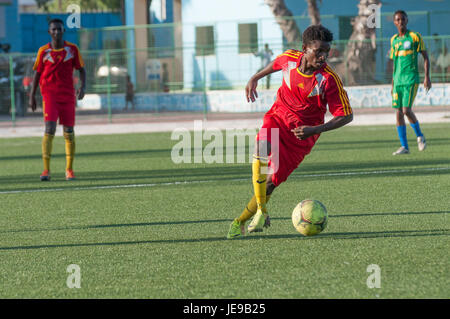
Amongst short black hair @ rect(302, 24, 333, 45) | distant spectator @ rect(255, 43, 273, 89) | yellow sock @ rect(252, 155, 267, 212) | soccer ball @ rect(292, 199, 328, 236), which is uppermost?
distant spectator @ rect(255, 43, 273, 89)

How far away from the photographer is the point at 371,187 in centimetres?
945

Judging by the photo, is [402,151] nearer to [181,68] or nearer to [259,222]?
[259,222]

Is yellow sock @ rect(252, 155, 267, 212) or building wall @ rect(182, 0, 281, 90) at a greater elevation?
building wall @ rect(182, 0, 281, 90)

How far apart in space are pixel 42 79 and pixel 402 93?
19.7ft

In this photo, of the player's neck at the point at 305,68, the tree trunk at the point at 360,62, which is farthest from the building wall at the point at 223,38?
the player's neck at the point at 305,68

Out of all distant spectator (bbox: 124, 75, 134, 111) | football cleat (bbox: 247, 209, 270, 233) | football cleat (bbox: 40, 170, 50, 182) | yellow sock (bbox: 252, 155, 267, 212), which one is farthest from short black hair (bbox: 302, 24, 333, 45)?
distant spectator (bbox: 124, 75, 134, 111)

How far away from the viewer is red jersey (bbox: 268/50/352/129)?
6294mm

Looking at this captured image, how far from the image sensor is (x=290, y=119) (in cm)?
657

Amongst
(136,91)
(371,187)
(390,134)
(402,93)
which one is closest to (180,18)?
(136,91)

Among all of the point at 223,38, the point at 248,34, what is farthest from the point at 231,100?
the point at 223,38

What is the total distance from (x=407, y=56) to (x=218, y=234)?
7528mm

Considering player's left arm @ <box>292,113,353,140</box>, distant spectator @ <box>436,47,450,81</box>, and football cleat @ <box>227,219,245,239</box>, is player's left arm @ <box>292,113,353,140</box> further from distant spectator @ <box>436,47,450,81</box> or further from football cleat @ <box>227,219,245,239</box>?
distant spectator @ <box>436,47,450,81</box>

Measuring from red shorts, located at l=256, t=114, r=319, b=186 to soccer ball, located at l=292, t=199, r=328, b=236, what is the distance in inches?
16.9
